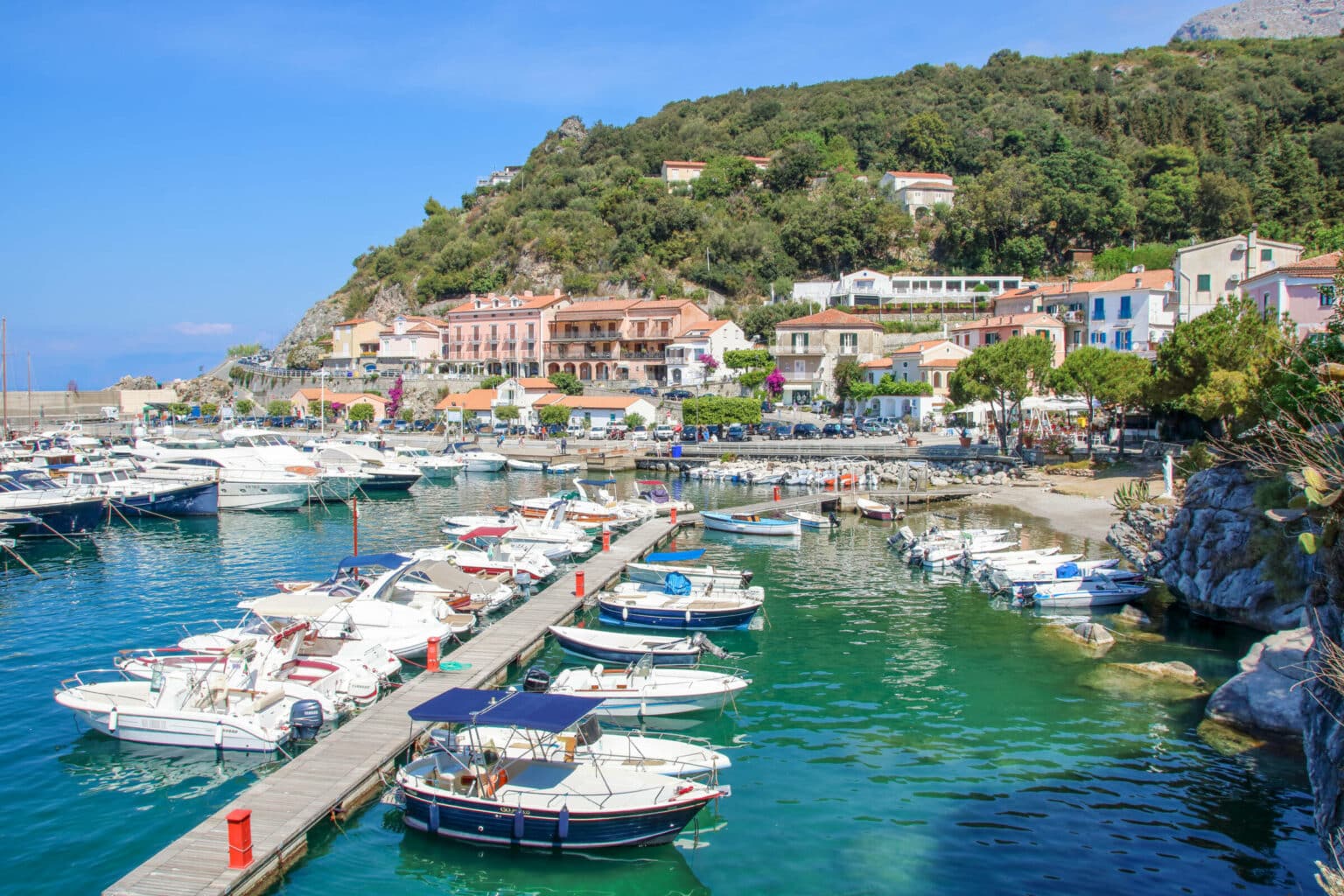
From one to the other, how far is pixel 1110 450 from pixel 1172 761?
4005cm

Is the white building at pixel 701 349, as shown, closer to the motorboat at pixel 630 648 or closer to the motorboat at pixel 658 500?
the motorboat at pixel 658 500

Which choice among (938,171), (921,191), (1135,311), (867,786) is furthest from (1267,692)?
(938,171)

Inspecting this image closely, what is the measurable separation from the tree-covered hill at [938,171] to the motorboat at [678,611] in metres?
71.5

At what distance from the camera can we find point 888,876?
558 inches

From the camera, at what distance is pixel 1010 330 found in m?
75.0

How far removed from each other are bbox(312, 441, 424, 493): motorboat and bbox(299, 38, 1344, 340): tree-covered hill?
52279 millimetres

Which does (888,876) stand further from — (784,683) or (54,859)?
(54,859)

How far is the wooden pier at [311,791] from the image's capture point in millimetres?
13102

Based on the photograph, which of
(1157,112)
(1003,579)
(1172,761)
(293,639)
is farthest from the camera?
(1157,112)

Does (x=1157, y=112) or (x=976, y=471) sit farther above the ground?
(x=1157, y=112)

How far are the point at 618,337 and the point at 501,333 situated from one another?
1477 centimetres

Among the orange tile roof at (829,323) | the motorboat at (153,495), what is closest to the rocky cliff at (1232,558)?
the motorboat at (153,495)

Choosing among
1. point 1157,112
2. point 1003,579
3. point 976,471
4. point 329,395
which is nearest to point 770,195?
point 1157,112

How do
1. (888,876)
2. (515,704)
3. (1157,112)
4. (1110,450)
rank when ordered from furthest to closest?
(1157,112)
(1110,450)
(515,704)
(888,876)
